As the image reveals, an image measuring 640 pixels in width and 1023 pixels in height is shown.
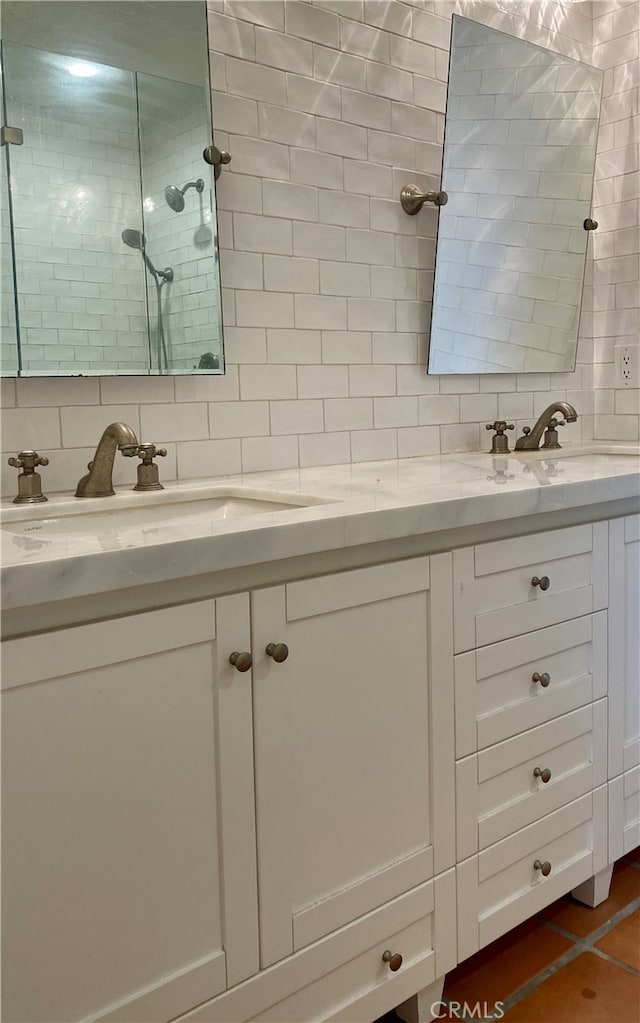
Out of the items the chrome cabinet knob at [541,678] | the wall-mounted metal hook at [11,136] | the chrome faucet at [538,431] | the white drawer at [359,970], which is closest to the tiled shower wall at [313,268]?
the chrome faucet at [538,431]

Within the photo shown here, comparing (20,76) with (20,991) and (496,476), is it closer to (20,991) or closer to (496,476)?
(496,476)

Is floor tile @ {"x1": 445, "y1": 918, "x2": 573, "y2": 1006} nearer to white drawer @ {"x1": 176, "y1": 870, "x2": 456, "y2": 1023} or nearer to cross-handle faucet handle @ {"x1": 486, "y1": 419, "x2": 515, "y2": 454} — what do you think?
white drawer @ {"x1": 176, "y1": 870, "x2": 456, "y2": 1023}

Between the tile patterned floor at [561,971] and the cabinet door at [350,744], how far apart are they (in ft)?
1.15

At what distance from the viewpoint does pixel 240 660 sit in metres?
1.12

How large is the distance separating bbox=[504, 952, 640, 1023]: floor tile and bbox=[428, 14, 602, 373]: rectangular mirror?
1409 millimetres

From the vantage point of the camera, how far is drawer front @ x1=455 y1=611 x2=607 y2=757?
147 centimetres

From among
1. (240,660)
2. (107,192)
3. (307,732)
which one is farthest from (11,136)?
(307,732)

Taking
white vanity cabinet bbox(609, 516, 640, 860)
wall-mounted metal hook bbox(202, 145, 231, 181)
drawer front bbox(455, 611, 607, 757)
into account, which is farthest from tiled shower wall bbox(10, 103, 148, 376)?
white vanity cabinet bbox(609, 516, 640, 860)

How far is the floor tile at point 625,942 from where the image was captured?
1.67m

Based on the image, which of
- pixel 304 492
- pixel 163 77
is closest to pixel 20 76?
pixel 163 77

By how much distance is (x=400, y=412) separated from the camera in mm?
2131

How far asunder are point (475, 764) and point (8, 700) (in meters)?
0.87

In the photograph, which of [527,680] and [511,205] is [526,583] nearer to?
[527,680]

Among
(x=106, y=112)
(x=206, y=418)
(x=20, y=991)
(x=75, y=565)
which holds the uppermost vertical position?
(x=106, y=112)
